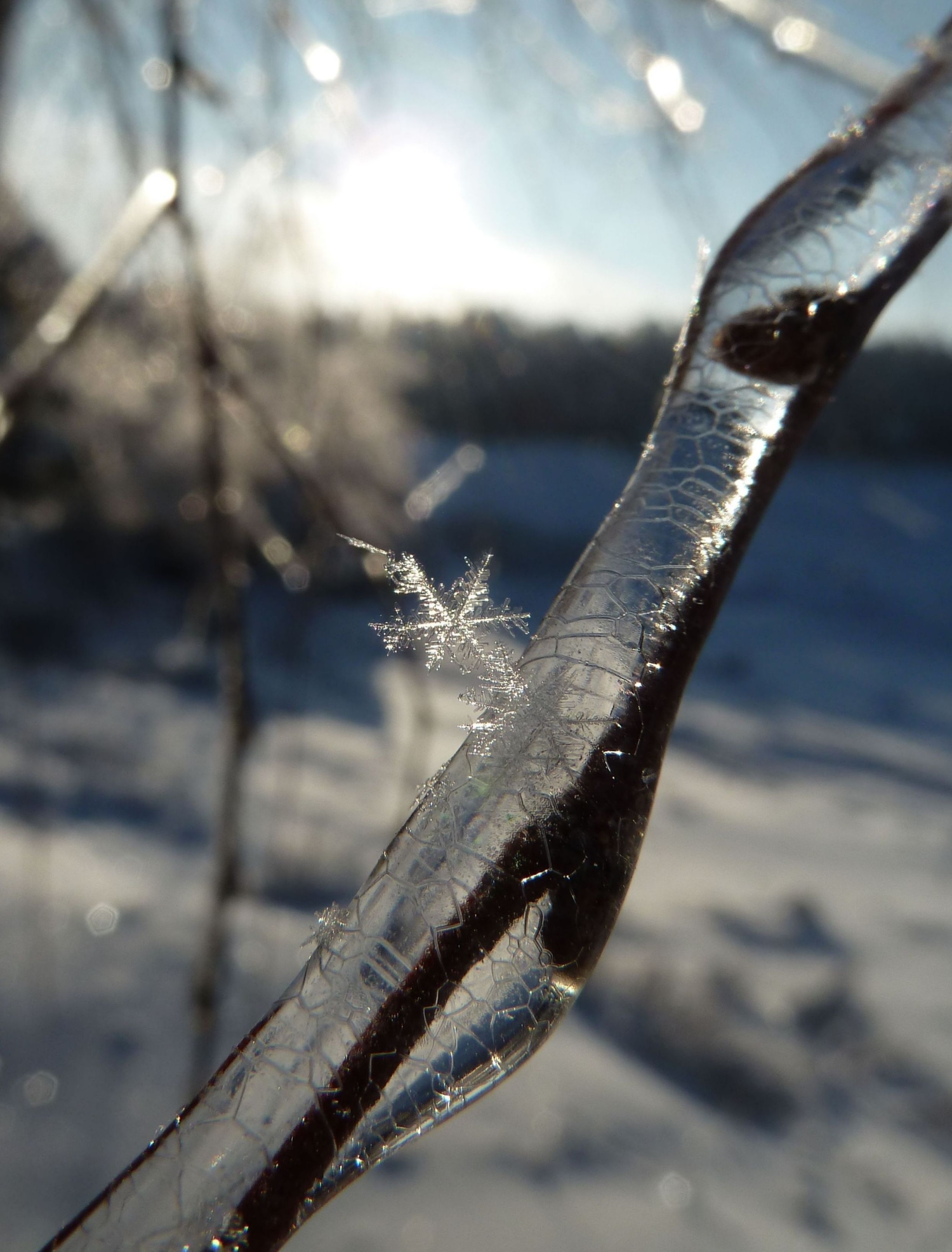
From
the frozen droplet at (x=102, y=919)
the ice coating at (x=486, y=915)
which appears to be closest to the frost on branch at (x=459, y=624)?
the ice coating at (x=486, y=915)

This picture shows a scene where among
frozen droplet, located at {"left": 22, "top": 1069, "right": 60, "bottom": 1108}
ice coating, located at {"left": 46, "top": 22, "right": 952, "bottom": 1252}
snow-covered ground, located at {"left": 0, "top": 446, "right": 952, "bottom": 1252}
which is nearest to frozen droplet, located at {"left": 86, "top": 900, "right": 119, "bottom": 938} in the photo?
snow-covered ground, located at {"left": 0, "top": 446, "right": 952, "bottom": 1252}

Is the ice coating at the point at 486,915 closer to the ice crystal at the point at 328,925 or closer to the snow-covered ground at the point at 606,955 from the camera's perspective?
the ice crystal at the point at 328,925

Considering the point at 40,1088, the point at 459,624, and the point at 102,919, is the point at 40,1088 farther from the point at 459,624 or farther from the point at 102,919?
the point at 459,624

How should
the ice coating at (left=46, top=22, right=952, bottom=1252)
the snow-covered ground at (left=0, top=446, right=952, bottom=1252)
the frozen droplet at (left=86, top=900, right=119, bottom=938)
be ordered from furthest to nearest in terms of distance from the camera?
the frozen droplet at (left=86, top=900, right=119, bottom=938) → the snow-covered ground at (left=0, top=446, right=952, bottom=1252) → the ice coating at (left=46, top=22, right=952, bottom=1252)

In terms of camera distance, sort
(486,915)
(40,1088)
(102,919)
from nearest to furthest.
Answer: (486,915)
(40,1088)
(102,919)

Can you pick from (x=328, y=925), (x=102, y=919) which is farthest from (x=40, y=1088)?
(x=328, y=925)

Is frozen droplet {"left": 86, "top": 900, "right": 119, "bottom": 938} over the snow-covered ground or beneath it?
beneath

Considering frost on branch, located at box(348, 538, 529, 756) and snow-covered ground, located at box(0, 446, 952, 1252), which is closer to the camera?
frost on branch, located at box(348, 538, 529, 756)

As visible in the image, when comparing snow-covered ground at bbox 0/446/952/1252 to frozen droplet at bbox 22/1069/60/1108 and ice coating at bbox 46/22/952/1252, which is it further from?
ice coating at bbox 46/22/952/1252
